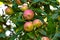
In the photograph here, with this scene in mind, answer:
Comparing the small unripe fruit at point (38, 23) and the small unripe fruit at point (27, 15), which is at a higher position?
the small unripe fruit at point (27, 15)

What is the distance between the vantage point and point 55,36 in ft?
3.68

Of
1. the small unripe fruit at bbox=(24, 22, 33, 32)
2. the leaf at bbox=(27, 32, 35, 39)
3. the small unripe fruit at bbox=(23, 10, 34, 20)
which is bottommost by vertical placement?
the leaf at bbox=(27, 32, 35, 39)

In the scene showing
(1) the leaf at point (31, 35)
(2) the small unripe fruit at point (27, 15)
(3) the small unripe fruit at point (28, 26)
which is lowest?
(1) the leaf at point (31, 35)

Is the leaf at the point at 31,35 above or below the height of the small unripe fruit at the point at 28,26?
below

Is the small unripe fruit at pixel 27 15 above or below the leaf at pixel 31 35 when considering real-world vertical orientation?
above

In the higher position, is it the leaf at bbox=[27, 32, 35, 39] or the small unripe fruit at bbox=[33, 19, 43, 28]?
the small unripe fruit at bbox=[33, 19, 43, 28]

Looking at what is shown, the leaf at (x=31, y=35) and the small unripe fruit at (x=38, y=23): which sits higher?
the small unripe fruit at (x=38, y=23)

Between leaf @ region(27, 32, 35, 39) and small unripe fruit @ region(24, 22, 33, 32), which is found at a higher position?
small unripe fruit @ region(24, 22, 33, 32)

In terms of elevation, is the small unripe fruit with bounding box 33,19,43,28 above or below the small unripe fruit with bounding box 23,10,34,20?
below

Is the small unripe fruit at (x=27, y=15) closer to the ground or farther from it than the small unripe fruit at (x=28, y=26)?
farther from it

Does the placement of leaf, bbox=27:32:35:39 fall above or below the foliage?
below

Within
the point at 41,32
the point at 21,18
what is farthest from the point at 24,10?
the point at 41,32

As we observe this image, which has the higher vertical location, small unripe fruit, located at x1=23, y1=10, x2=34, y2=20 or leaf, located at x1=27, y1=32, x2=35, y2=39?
small unripe fruit, located at x1=23, y1=10, x2=34, y2=20

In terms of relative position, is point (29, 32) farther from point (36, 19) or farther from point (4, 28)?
point (4, 28)
